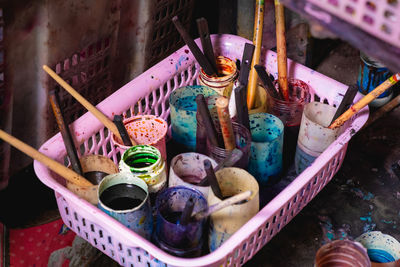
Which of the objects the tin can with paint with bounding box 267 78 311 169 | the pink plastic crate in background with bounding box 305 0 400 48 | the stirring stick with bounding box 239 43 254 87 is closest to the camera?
the pink plastic crate in background with bounding box 305 0 400 48

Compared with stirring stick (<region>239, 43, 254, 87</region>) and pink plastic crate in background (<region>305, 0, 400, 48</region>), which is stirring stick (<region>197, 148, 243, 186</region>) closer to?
stirring stick (<region>239, 43, 254, 87</region>)

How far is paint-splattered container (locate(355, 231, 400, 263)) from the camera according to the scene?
141 centimetres

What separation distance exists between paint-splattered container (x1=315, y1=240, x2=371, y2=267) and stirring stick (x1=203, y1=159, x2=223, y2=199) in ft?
1.25

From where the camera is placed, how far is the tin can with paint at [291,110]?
1.45 meters

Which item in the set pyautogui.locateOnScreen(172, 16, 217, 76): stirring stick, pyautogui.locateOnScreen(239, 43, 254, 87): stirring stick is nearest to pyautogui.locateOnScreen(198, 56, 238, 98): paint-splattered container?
pyautogui.locateOnScreen(172, 16, 217, 76): stirring stick

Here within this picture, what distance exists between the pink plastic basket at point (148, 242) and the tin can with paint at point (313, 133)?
0.05m

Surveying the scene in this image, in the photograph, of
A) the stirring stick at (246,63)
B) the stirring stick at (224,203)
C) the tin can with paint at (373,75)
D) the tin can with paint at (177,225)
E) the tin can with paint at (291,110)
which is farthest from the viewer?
the tin can with paint at (373,75)

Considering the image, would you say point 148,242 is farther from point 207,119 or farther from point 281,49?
point 281,49

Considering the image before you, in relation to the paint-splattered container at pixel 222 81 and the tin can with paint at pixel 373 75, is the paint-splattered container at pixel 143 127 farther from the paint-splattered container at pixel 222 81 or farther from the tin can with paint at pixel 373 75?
the tin can with paint at pixel 373 75

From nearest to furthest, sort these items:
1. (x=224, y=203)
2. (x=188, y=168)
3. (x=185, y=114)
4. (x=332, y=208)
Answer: (x=224, y=203) < (x=188, y=168) < (x=185, y=114) < (x=332, y=208)

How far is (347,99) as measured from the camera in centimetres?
129

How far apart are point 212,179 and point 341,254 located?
0.48 meters

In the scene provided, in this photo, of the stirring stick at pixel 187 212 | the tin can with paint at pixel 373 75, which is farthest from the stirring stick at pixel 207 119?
the tin can with paint at pixel 373 75

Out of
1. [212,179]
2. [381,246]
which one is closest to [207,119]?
[212,179]
